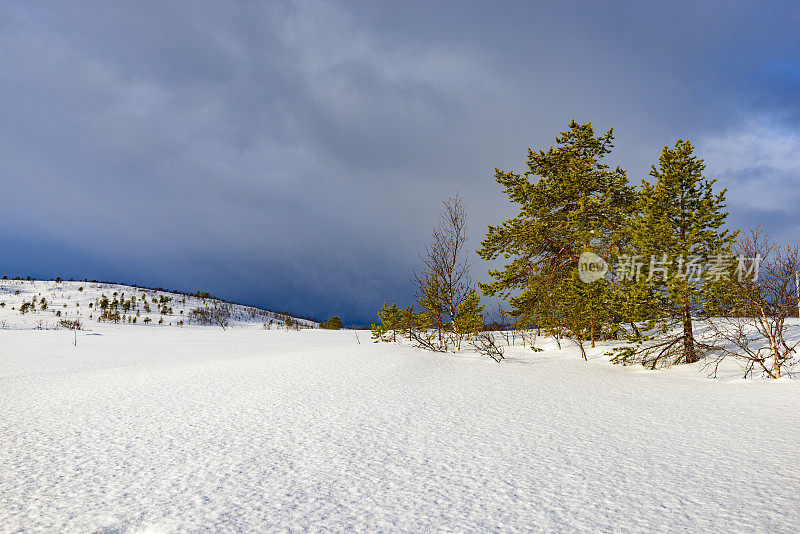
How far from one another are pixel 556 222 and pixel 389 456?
38.9 ft

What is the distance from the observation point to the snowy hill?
86.3ft

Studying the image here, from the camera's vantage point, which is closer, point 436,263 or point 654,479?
point 654,479

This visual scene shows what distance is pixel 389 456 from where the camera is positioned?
3.04m

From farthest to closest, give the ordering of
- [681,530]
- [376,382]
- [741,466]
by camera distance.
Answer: [376,382]
[741,466]
[681,530]

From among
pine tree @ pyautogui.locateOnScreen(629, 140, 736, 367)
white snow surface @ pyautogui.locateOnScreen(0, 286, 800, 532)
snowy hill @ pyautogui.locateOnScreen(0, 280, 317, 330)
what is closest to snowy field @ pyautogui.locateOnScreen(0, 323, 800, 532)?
white snow surface @ pyautogui.locateOnScreen(0, 286, 800, 532)

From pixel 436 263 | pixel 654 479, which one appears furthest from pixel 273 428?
pixel 436 263

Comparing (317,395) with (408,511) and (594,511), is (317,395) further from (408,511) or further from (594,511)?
(594,511)

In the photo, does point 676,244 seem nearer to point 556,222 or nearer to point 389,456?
point 556,222

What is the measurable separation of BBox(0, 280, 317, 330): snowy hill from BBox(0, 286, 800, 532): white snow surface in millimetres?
23600

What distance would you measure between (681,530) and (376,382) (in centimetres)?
453

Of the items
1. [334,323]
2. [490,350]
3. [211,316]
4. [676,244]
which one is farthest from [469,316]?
[211,316]

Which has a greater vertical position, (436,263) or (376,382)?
(436,263)

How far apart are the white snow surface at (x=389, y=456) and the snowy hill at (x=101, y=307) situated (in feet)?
77.4

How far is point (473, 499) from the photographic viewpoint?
2.32m
